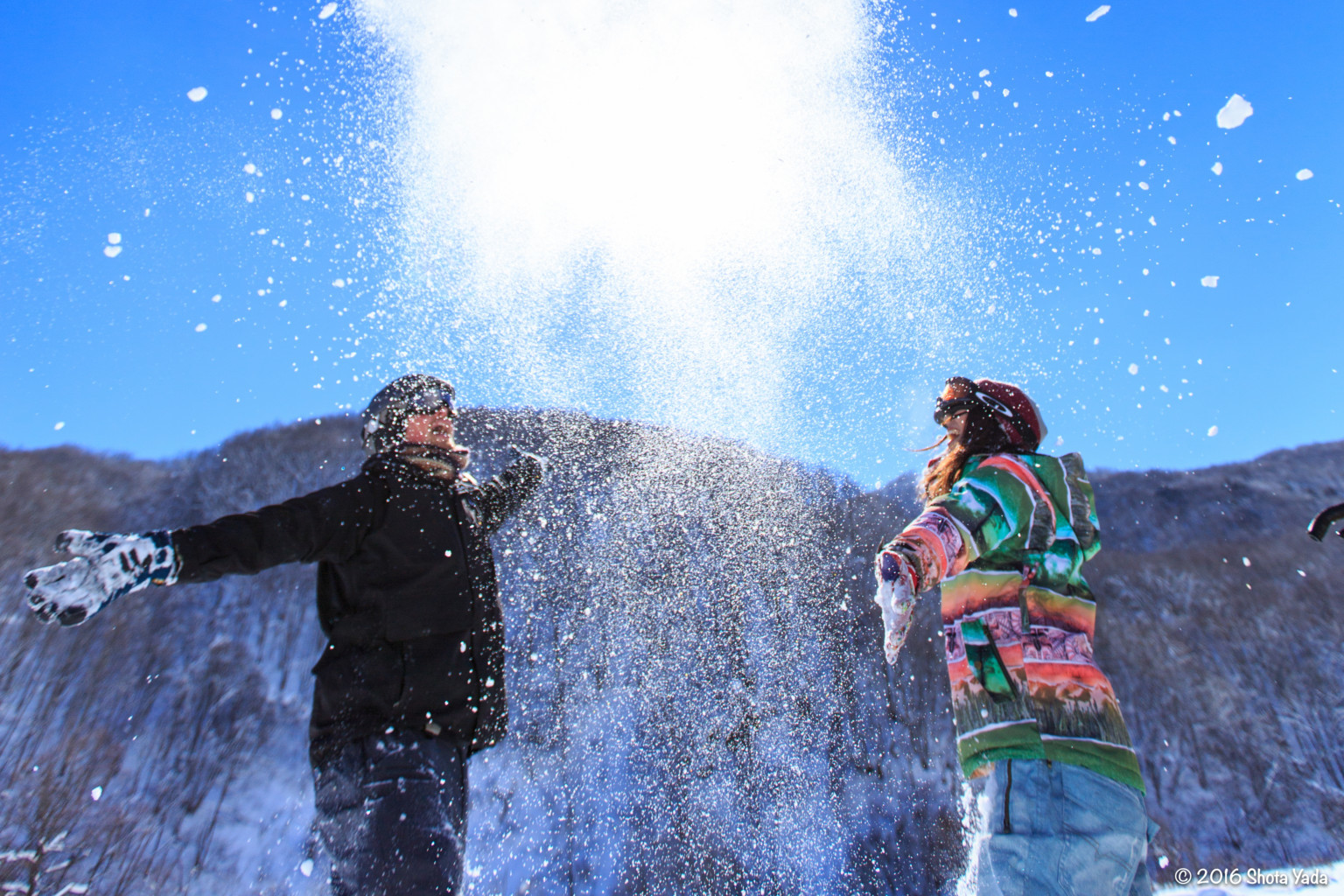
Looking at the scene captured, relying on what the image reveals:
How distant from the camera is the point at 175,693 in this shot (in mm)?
14133

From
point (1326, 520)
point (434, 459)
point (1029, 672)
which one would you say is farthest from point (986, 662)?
point (434, 459)

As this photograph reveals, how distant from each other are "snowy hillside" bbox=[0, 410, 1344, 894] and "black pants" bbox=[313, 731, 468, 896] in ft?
39.3

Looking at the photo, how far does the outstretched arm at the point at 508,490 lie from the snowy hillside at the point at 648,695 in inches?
454

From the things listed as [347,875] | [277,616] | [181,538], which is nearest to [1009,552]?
[347,875]

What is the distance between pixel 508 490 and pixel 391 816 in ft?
4.42

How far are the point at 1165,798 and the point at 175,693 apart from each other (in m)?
20.5

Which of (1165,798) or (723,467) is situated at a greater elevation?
(723,467)

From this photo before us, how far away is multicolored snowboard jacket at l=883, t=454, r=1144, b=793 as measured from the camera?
1485 mm

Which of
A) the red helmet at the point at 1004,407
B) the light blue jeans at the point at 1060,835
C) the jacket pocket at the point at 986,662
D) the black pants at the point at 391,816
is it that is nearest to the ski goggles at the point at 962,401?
the red helmet at the point at 1004,407

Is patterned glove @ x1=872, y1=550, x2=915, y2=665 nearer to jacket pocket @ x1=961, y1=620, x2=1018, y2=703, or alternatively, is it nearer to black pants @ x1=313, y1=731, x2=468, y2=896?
jacket pocket @ x1=961, y1=620, x2=1018, y2=703

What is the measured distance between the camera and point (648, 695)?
14.7 metres

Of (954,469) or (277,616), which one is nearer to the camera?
(954,469)

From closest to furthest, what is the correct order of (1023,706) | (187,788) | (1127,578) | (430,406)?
(1023,706) < (430,406) < (187,788) < (1127,578)

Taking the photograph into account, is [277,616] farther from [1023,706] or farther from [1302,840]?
[1302,840]
